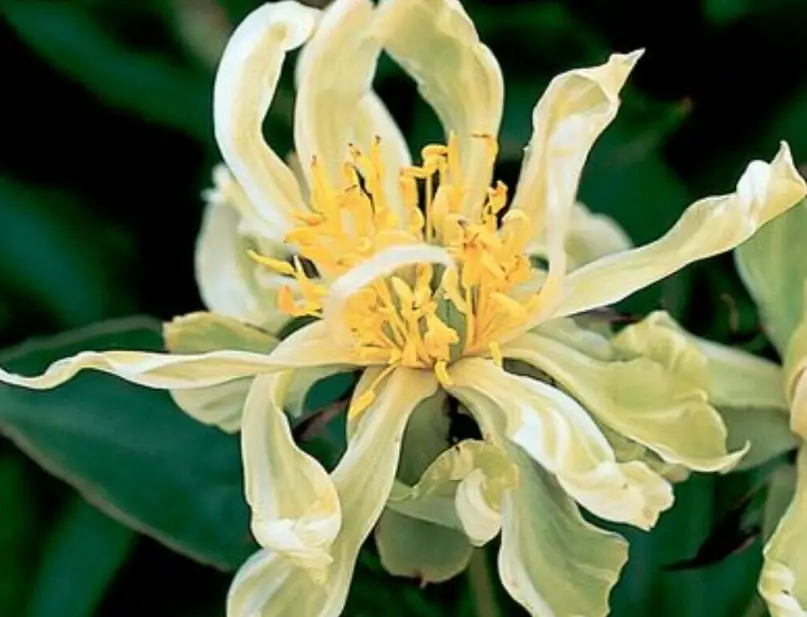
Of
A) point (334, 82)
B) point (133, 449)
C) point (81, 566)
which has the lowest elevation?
point (81, 566)

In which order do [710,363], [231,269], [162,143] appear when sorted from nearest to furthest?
[710,363], [231,269], [162,143]

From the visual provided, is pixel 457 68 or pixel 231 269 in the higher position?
pixel 457 68

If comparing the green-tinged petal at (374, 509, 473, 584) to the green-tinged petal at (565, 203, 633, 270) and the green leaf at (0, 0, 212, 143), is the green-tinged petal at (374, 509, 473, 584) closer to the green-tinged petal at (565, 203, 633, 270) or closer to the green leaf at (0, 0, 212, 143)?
the green-tinged petal at (565, 203, 633, 270)

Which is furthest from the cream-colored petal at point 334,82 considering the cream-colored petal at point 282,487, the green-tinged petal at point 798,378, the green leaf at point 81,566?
the green leaf at point 81,566

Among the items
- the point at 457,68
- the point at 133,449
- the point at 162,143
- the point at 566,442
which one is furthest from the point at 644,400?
the point at 162,143

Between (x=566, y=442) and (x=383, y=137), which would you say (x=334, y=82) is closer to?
(x=383, y=137)

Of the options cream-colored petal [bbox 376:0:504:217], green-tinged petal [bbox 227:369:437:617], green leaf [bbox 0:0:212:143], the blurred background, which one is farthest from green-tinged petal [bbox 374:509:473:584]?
green leaf [bbox 0:0:212:143]
